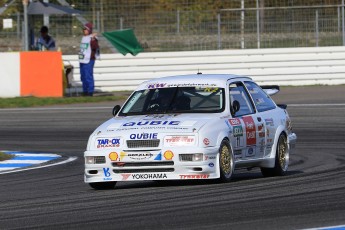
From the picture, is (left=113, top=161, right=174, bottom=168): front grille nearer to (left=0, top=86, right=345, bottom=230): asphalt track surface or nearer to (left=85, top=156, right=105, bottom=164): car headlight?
(left=85, top=156, right=105, bottom=164): car headlight

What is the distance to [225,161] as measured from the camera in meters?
12.7

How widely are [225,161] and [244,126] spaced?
28.8 inches

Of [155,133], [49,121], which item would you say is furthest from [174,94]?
[49,121]

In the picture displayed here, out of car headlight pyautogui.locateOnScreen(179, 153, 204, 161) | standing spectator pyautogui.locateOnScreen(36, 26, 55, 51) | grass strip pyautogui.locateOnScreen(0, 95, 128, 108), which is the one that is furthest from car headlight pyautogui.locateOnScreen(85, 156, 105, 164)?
standing spectator pyautogui.locateOnScreen(36, 26, 55, 51)

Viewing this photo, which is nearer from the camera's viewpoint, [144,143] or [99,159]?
[144,143]

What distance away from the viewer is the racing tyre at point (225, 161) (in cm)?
1253

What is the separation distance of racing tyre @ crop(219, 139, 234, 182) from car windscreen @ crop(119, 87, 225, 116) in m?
0.61

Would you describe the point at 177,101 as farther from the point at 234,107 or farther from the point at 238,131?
the point at 238,131

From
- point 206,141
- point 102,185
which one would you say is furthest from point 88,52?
point 206,141

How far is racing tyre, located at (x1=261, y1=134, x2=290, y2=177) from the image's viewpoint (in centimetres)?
1382

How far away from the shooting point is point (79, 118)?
2508 centimetres

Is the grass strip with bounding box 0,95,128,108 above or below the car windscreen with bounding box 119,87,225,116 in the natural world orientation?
below

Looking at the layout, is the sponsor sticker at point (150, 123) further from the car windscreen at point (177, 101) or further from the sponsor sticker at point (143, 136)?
the car windscreen at point (177, 101)

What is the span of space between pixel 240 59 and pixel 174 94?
19474 mm
